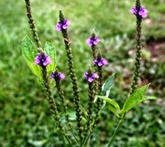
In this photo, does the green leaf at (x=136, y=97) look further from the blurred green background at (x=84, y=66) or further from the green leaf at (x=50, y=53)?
the blurred green background at (x=84, y=66)

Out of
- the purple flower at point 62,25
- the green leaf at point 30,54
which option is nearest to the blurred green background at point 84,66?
the green leaf at point 30,54

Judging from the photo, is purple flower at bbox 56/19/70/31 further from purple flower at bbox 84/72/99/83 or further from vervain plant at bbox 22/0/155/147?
purple flower at bbox 84/72/99/83

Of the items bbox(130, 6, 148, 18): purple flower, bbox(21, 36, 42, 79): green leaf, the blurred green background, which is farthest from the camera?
the blurred green background

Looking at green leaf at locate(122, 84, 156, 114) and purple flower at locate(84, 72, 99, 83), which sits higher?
purple flower at locate(84, 72, 99, 83)

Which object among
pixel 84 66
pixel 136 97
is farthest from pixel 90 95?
pixel 84 66

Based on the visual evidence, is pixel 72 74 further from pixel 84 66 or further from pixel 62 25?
pixel 84 66

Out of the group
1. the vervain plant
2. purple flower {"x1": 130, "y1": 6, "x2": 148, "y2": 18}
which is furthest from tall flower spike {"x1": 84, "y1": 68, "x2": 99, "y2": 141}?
purple flower {"x1": 130, "y1": 6, "x2": 148, "y2": 18}

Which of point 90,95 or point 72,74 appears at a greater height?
point 72,74

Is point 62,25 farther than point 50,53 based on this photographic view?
No
